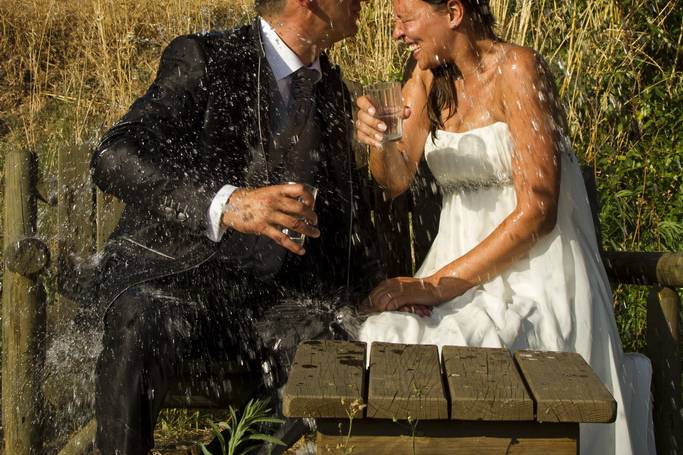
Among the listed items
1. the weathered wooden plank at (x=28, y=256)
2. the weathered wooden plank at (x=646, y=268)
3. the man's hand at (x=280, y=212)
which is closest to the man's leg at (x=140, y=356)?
the man's hand at (x=280, y=212)

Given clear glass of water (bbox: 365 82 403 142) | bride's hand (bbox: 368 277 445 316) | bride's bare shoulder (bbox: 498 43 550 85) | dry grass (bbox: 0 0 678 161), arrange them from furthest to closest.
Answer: dry grass (bbox: 0 0 678 161), bride's bare shoulder (bbox: 498 43 550 85), bride's hand (bbox: 368 277 445 316), clear glass of water (bbox: 365 82 403 142)

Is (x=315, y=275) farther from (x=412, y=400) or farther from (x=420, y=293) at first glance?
(x=412, y=400)

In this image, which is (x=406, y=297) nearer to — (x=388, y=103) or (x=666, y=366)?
(x=388, y=103)

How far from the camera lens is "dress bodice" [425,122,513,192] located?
3799 millimetres

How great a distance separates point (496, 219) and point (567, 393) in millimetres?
1730

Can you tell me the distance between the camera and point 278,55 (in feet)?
12.7

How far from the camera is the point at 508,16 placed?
571 centimetres

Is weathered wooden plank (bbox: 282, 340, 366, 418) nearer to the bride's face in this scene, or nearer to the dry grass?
the bride's face

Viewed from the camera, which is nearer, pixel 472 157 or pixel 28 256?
pixel 28 256

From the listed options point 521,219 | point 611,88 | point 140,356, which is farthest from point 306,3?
point 611,88

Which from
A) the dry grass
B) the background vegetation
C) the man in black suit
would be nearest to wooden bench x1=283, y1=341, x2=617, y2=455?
the man in black suit

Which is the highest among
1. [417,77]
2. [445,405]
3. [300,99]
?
[417,77]

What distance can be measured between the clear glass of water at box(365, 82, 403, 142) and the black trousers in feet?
2.18

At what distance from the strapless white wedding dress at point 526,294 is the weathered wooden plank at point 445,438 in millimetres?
1060
